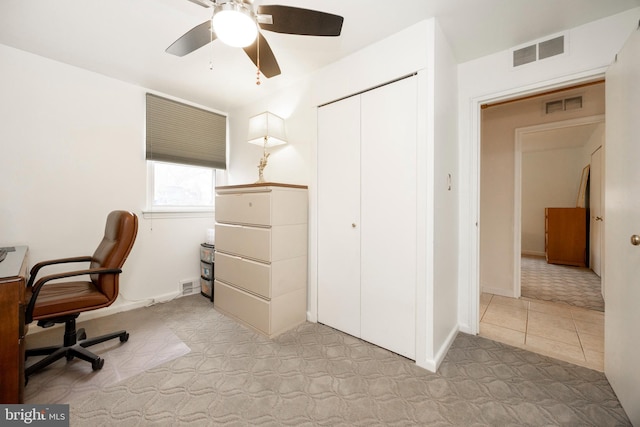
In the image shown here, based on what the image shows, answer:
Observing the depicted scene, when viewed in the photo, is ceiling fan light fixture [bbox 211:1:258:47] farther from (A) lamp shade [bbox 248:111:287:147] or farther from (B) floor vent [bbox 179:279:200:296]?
(B) floor vent [bbox 179:279:200:296]

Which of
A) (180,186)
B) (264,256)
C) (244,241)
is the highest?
(180,186)

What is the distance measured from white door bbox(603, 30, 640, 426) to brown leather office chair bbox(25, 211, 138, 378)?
10.2 feet

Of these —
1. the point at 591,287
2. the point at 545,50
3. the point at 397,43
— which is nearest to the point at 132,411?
the point at 397,43

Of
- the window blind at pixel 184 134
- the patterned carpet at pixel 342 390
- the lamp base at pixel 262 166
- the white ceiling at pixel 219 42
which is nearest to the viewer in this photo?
the patterned carpet at pixel 342 390

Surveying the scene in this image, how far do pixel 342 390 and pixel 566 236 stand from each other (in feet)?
18.7

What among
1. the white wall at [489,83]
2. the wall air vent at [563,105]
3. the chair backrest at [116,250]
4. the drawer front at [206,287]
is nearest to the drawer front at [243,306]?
the drawer front at [206,287]

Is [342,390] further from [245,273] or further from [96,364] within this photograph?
[96,364]

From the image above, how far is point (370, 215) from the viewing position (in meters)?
2.06

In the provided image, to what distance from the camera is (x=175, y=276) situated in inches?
121

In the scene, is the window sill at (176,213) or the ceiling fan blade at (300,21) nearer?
the ceiling fan blade at (300,21)

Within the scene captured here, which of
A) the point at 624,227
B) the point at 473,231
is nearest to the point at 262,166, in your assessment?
the point at 473,231

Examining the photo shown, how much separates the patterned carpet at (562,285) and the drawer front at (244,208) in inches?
135

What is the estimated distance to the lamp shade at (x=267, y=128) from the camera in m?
2.57

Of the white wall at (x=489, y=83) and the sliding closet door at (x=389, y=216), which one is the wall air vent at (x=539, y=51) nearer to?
the white wall at (x=489, y=83)
